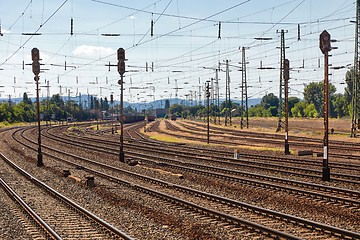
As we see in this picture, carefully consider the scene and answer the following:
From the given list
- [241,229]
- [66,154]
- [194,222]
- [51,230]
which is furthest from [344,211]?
[66,154]

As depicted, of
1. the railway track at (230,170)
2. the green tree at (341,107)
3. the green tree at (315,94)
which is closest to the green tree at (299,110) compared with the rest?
the green tree at (315,94)

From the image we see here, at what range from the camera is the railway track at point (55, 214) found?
14.4 meters

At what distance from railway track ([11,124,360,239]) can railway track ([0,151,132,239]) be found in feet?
12.1

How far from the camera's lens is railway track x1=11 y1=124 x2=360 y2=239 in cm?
1337

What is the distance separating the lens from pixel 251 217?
51.6 ft

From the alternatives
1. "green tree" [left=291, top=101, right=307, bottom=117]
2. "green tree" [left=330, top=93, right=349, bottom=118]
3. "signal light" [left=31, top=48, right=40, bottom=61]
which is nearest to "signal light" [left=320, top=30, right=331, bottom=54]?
"signal light" [left=31, top=48, right=40, bottom=61]

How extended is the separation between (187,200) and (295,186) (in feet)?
18.4

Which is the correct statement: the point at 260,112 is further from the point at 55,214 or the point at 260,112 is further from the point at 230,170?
the point at 55,214

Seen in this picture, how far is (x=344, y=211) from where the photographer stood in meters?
16.1

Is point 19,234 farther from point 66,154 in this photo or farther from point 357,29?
point 357,29

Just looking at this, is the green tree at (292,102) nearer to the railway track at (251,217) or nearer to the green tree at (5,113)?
the green tree at (5,113)

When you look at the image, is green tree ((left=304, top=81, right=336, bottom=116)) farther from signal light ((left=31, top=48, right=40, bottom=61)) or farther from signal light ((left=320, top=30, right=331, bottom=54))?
signal light ((left=320, top=30, right=331, bottom=54))

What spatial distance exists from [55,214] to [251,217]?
726cm

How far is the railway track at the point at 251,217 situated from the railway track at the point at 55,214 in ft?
12.1
